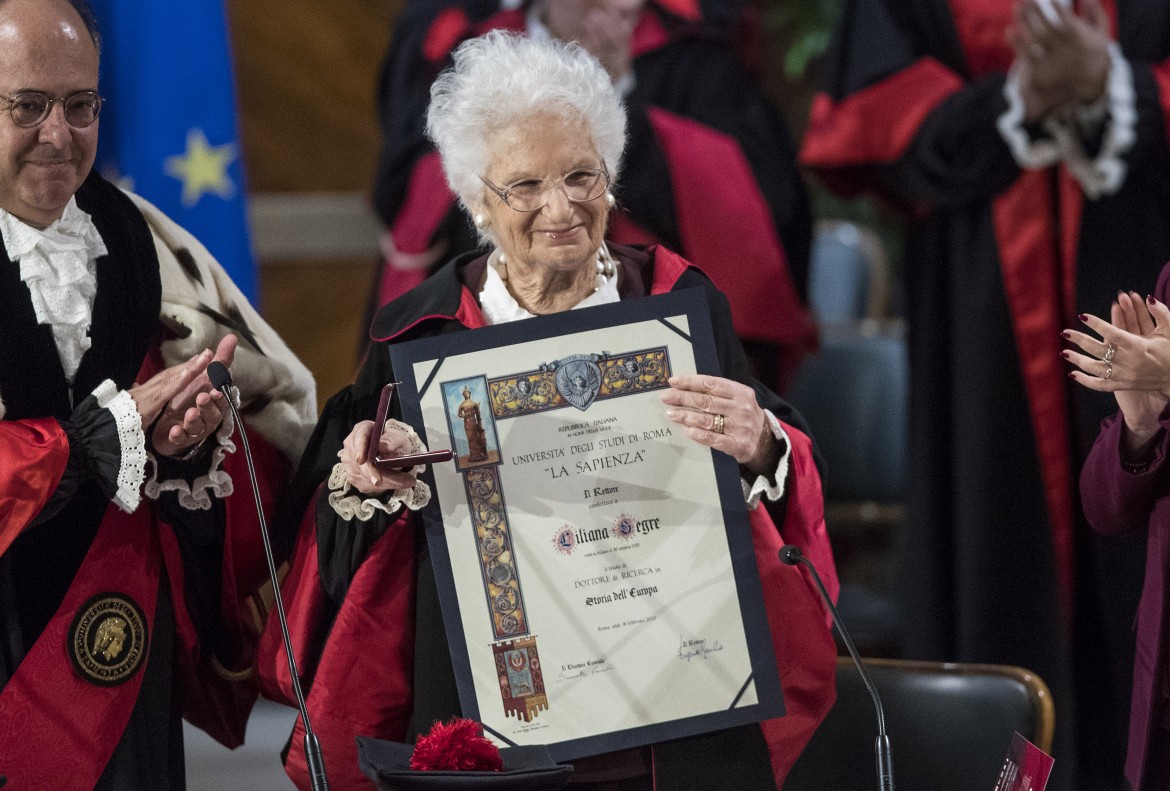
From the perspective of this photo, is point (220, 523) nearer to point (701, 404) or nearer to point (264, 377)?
point (264, 377)

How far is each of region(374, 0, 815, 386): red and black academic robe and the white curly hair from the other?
1.08m

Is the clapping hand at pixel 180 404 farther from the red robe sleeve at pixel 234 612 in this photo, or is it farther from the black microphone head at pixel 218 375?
the red robe sleeve at pixel 234 612

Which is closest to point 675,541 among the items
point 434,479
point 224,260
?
point 434,479

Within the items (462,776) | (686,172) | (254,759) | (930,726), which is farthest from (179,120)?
(462,776)

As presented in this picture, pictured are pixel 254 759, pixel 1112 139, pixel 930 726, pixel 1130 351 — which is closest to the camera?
pixel 1130 351

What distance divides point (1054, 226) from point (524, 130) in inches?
72.0

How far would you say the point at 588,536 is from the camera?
2182mm

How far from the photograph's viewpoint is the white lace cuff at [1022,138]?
3.49 metres

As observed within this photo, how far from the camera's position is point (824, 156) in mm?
3855

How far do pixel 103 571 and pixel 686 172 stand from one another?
1.94 meters
